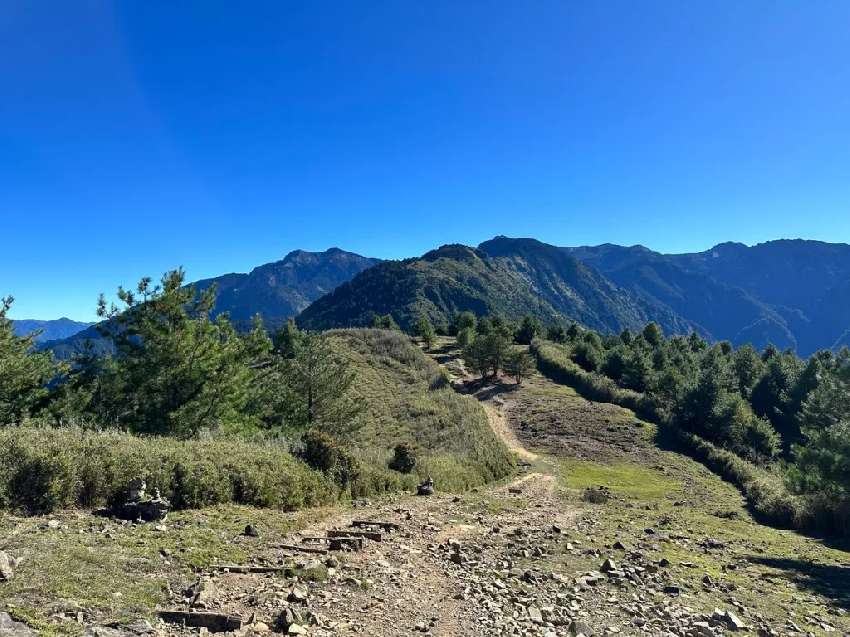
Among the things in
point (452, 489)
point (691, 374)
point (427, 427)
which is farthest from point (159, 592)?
point (691, 374)

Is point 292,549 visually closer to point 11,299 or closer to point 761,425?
point 11,299

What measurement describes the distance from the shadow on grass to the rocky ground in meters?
0.07

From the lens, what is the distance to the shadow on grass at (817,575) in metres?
13.3

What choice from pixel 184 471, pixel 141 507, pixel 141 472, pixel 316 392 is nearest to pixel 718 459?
pixel 316 392

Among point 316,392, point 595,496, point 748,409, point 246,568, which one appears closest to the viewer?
point 246,568

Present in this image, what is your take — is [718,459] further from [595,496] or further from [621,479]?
[595,496]

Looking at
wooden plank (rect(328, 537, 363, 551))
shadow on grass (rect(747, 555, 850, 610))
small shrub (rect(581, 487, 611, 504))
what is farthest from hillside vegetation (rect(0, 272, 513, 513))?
shadow on grass (rect(747, 555, 850, 610))

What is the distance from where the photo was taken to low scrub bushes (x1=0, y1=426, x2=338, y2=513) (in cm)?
1058

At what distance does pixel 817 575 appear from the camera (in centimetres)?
1505

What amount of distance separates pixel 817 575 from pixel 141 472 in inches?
797

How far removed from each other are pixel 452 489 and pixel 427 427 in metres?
15.1

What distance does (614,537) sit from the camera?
1659 cm

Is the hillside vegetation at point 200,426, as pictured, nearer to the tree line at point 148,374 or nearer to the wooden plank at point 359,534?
the tree line at point 148,374

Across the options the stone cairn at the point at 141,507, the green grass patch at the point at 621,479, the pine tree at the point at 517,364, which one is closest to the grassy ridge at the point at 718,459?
the green grass patch at the point at 621,479
